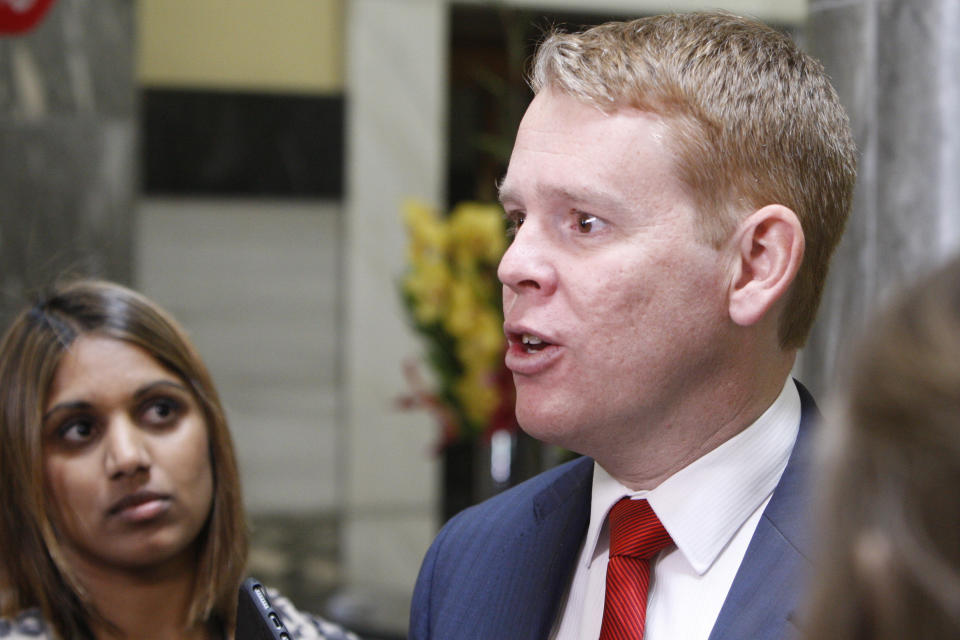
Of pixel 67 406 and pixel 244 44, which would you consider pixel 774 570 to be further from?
pixel 244 44

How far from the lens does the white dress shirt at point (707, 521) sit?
50.6 inches

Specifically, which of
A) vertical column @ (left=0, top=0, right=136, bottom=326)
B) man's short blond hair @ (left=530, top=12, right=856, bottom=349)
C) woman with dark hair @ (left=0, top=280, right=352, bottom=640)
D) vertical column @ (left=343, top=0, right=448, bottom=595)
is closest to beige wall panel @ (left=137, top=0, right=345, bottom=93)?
vertical column @ (left=343, top=0, right=448, bottom=595)

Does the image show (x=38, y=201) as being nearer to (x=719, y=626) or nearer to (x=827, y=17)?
(x=827, y=17)

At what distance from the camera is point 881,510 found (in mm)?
604

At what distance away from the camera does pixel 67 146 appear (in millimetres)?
2980

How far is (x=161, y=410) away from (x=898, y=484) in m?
1.40

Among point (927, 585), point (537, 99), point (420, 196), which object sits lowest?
point (420, 196)

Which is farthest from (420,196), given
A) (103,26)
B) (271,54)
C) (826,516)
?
(826,516)

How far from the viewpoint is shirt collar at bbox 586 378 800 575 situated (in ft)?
4.24

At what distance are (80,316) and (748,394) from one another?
1.06 meters

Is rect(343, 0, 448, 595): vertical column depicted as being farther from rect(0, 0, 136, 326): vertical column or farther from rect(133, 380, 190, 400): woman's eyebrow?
rect(133, 380, 190, 400): woman's eyebrow

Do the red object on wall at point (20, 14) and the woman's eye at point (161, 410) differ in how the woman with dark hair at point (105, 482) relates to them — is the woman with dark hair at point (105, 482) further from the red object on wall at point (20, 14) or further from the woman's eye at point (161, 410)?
the red object on wall at point (20, 14)

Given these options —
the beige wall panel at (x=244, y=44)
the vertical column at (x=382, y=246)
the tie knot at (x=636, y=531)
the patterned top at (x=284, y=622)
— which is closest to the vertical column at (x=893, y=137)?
the tie knot at (x=636, y=531)

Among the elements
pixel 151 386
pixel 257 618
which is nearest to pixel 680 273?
pixel 257 618
